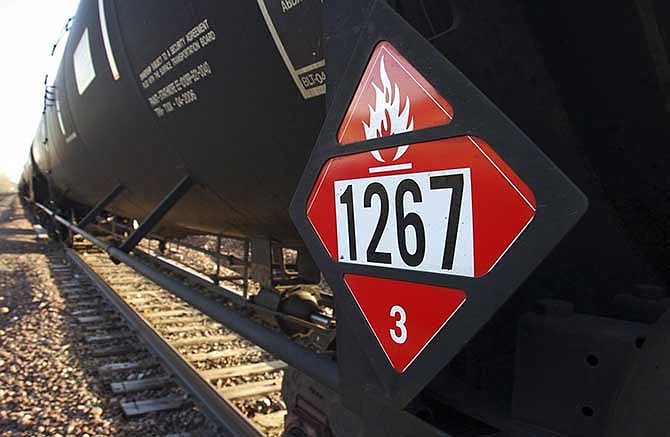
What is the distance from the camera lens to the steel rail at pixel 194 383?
309 centimetres

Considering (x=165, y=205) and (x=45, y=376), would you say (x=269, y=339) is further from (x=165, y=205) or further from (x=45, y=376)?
(x=45, y=376)

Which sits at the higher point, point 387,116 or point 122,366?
point 387,116

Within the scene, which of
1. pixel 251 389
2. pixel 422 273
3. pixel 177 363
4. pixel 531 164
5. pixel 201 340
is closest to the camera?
pixel 531 164

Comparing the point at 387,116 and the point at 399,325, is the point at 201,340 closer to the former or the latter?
the point at 399,325

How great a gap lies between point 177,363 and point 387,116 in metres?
3.57

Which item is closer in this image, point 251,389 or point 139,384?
point 251,389

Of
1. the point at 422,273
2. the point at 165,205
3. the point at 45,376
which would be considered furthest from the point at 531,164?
the point at 45,376

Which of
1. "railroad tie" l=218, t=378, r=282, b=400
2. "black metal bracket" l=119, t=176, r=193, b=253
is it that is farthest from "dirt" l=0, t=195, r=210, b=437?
"black metal bracket" l=119, t=176, r=193, b=253

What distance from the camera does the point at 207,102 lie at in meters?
2.36

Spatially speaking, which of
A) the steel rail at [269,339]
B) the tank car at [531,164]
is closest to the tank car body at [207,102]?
the tank car at [531,164]

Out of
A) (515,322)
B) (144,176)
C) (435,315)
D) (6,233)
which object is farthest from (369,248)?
(6,233)

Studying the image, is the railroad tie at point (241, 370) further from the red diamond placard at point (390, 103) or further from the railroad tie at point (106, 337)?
the red diamond placard at point (390, 103)

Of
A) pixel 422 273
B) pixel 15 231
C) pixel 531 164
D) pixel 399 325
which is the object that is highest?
pixel 531 164

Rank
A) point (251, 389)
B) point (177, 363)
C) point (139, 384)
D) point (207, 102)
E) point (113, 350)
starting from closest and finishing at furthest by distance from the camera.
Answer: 1. point (207, 102)
2. point (251, 389)
3. point (139, 384)
4. point (177, 363)
5. point (113, 350)
